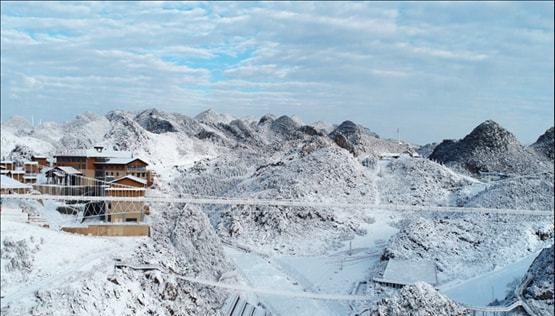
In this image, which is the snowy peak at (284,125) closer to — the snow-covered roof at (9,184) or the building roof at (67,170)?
the building roof at (67,170)

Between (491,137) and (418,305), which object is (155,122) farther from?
(418,305)

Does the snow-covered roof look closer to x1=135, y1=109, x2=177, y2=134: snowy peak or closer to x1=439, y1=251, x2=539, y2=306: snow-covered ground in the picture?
x1=439, y1=251, x2=539, y2=306: snow-covered ground

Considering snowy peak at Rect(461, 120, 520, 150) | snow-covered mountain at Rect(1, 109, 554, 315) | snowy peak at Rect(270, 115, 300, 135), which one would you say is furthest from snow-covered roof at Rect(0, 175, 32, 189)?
snowy peak at Rect(270, 115, 300, 135)

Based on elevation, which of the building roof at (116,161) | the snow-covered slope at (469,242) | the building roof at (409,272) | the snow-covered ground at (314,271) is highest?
the building roof at (116,161)

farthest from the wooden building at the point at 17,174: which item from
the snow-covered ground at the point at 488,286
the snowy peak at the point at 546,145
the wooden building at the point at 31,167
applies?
the snowy peak at the point at 546,145

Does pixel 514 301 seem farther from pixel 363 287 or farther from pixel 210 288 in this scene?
pixel 210 288

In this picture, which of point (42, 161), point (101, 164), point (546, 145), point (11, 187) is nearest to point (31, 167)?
point (42, 161)
